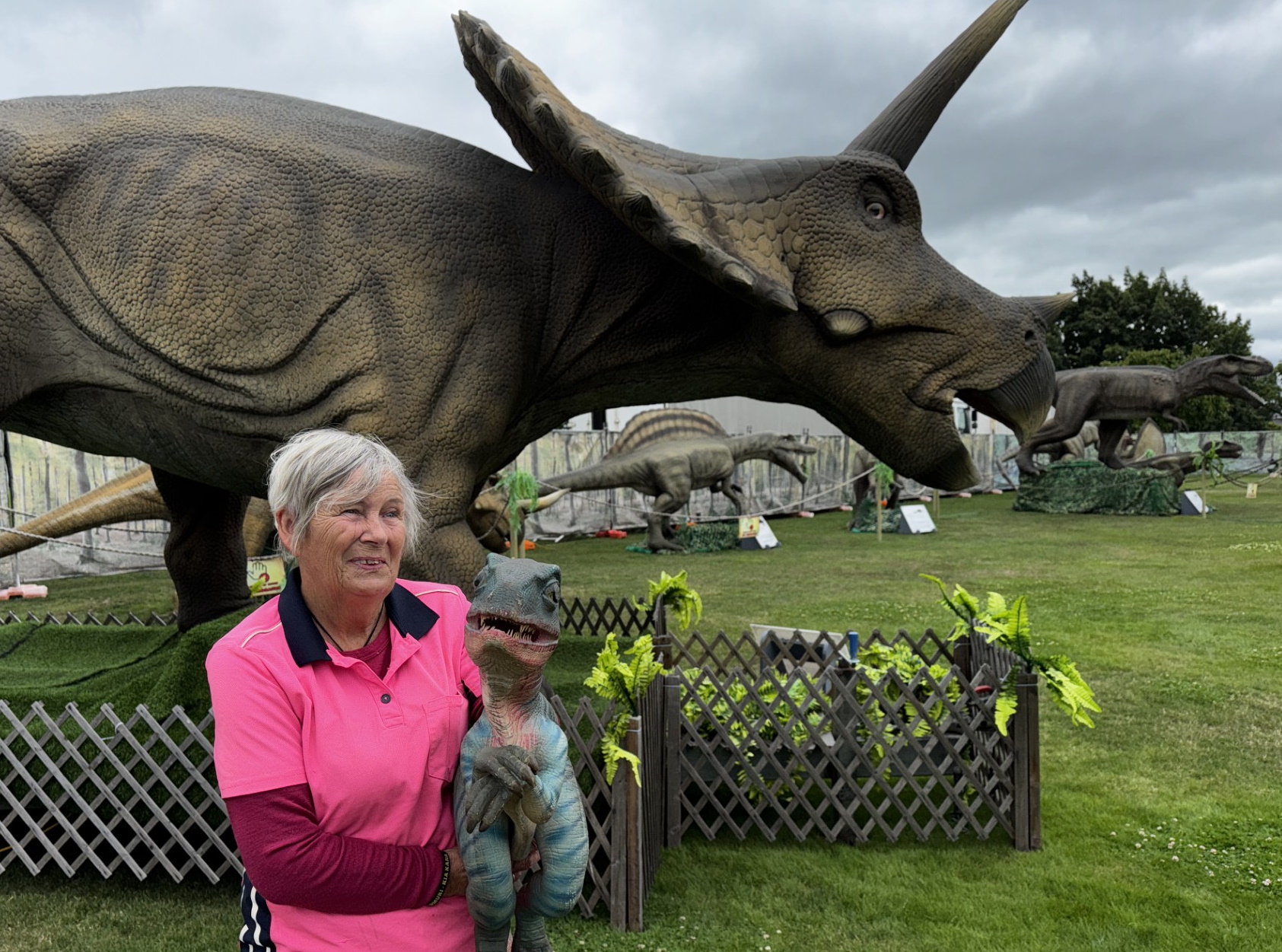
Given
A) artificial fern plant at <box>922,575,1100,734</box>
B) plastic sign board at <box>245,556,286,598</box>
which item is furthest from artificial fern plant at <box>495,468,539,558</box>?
artificial fern plant at <box>922,575,1100,734</box>

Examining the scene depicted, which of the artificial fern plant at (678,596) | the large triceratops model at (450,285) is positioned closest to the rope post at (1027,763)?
the large triceratops model at (450,285)

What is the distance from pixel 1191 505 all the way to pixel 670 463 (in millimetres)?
11632

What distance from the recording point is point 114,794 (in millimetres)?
3070

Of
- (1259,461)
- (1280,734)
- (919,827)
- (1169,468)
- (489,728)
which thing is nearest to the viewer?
(489,728)

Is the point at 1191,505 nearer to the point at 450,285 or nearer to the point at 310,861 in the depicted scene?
the point at 450,285

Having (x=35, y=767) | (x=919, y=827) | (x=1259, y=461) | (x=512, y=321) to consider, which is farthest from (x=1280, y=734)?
(x=1259, y=461)

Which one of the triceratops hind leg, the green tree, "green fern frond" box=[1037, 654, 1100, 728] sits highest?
the green tree

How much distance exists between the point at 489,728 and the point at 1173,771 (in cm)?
433

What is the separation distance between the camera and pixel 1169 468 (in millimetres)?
19734

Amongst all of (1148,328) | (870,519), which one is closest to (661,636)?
(870,519)

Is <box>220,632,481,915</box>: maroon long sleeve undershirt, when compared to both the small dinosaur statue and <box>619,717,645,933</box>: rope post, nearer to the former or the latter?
the small dinosaur statue

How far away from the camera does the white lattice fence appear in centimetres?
301

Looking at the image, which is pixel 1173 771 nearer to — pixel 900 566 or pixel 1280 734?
pixel 1280 734

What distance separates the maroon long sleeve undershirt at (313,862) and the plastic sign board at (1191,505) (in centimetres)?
2068
